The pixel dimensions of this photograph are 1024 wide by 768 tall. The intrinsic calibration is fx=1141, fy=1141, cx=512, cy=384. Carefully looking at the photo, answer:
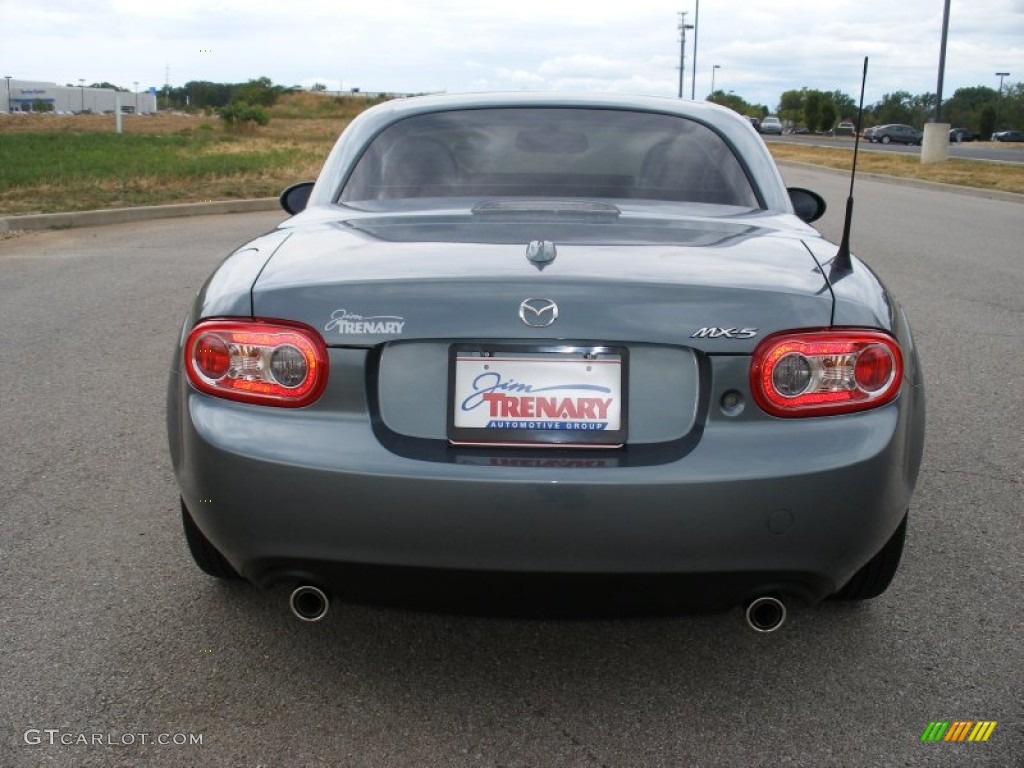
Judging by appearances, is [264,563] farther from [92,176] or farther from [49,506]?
[92,176]

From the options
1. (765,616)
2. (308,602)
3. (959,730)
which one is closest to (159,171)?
(308,602)

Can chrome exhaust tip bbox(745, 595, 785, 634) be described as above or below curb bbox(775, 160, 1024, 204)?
below

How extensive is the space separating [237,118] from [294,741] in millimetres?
64913

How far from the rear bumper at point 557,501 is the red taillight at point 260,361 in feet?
0.16

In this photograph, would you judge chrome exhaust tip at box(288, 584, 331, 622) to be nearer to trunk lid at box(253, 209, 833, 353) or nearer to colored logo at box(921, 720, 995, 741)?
trunk lid at box(253, 209, 833, 353)

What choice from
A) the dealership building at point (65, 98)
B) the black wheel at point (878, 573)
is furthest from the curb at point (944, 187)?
the dealership building at point (65, 98)

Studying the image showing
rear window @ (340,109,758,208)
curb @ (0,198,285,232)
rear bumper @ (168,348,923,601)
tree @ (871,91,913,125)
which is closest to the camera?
rear bumper @ (168,348,923,601)

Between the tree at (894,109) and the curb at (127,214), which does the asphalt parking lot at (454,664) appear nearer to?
the curb at (127,214)

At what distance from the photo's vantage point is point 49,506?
4.12 metres

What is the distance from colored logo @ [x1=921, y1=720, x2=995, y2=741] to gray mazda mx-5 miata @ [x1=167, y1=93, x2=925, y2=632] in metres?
0.43

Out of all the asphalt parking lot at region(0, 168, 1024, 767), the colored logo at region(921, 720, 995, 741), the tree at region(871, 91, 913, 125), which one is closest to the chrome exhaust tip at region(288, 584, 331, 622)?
the asphalt parking lot at region(0, 168, 1024, 767)

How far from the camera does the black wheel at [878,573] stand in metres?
3.04

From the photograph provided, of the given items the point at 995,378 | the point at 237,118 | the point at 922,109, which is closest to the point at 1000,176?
the point at 995,378

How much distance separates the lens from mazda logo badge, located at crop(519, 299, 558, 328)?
2.46 meters
